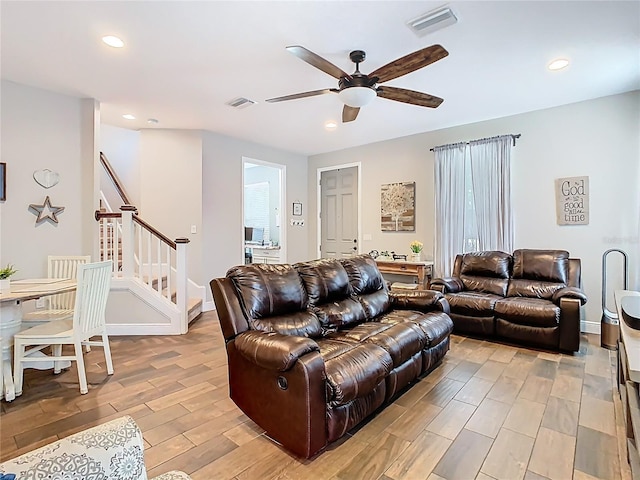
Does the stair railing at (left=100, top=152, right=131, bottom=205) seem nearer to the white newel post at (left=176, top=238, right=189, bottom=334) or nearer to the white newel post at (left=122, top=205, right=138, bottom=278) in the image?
the white newel post at (left=122, top=205, right=138, bottom=278)

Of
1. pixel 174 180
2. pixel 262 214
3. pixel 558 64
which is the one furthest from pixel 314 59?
pixel 262 214

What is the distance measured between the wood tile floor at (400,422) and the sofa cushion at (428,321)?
36 centimetres

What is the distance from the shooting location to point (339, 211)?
662 centimetres

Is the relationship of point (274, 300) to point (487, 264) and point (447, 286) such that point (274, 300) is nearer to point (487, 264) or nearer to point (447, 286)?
point (447, 286)

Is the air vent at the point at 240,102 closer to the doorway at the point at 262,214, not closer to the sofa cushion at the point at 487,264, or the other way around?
the doorway at the point at 262,214

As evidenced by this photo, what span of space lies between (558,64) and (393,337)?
2958 mm

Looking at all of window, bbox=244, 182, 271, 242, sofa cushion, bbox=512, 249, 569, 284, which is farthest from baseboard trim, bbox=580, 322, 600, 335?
window, bbox=244, 182, 271, 242

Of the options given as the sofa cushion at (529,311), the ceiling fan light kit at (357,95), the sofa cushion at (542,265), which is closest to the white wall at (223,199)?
the ceiling fan light kit at (357,95)

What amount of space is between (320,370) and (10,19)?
3.32 meters

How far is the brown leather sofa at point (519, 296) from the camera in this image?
3.34 m

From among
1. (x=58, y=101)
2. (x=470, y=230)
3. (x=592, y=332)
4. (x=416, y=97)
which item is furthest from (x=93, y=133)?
(x=592, y=332)

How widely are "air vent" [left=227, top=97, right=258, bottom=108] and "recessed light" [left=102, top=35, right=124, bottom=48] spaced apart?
1.33 metres

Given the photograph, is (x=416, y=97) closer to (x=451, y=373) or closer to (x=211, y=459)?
(x=451, y=373)

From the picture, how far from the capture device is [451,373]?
2949 millimetres
